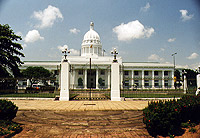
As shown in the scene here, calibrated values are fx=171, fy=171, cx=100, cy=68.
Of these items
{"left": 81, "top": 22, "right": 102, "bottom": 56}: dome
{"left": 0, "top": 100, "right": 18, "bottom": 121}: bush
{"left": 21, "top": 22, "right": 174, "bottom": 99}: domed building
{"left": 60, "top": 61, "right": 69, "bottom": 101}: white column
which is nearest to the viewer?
{"left": 0, "top": 100, "right": 18, "bottom": 121}: bush

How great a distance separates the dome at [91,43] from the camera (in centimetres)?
Answer: 7462

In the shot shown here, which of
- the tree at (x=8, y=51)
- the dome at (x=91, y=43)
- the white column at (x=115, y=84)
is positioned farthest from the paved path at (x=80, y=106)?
the dome at (x=91, y=43)

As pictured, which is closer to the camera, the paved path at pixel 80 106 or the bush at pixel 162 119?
the bush at pixel 162 119

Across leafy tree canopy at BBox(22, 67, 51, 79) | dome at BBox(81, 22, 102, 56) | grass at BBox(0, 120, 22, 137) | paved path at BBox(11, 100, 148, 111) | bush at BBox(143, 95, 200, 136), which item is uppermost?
dome at BBox(81, 22, 102, 56)

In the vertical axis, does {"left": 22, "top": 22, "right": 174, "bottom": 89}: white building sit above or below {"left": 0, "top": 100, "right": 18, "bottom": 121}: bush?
above

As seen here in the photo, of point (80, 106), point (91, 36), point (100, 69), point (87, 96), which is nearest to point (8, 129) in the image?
point (80, 106)

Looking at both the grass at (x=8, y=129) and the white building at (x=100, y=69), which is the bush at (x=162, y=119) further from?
the white building at (x=100, y=69)

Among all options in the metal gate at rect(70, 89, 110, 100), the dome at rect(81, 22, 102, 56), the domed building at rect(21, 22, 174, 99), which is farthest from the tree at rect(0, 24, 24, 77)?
the dome at rect(81, 22, 102, 56)

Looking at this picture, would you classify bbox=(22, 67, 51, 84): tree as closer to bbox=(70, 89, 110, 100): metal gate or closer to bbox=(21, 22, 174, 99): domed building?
bbox=(21, 22, 174, 99): domed building

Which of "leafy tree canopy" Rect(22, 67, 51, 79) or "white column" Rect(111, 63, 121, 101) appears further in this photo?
"leafy tree canopy" Rect(22, 67, 51, 79)

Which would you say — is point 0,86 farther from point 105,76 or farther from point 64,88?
point 105,76

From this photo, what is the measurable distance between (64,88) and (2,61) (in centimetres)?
1365

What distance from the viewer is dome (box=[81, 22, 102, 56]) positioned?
245ft

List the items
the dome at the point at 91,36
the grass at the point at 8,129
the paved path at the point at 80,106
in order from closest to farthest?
the grass at the point at 8,129
the paved path at the point at 80,106
the dome at the point at 91,36
